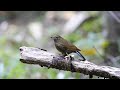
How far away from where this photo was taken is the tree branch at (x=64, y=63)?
2.70 metres

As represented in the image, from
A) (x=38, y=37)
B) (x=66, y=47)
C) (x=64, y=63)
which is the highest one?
(x=38, y=37)

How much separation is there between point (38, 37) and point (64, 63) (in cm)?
492

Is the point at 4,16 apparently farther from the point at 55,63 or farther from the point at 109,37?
the point at 55,63

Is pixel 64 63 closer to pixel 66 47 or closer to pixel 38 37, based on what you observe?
pixel 66 47

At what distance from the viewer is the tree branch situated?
270 centimetres

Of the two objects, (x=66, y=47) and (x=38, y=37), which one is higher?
(x=38, y=37)

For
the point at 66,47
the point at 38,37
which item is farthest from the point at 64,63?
the point at 38,37

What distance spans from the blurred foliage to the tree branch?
2.02 m

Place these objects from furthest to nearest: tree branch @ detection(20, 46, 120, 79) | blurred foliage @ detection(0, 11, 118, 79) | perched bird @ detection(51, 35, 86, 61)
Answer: blurred foliage @ detection(0, 11, 118, 79) → perched bird @ detection(51, 35, 86, 61) → tree branch @ detection(20, 46, 120, 79)

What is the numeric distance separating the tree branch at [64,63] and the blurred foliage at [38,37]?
2020mm

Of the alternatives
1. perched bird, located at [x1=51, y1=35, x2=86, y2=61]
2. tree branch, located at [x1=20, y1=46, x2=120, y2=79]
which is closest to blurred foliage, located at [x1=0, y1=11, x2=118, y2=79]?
perched bird, located at [x1=51, y1=35, x2=86, y2=61]

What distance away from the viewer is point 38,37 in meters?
7.75

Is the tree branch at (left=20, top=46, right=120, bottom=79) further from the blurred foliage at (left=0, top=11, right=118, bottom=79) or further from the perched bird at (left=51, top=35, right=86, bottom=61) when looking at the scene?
the blurred foliage at (left=0, top=11, right=118, bottom=79)
